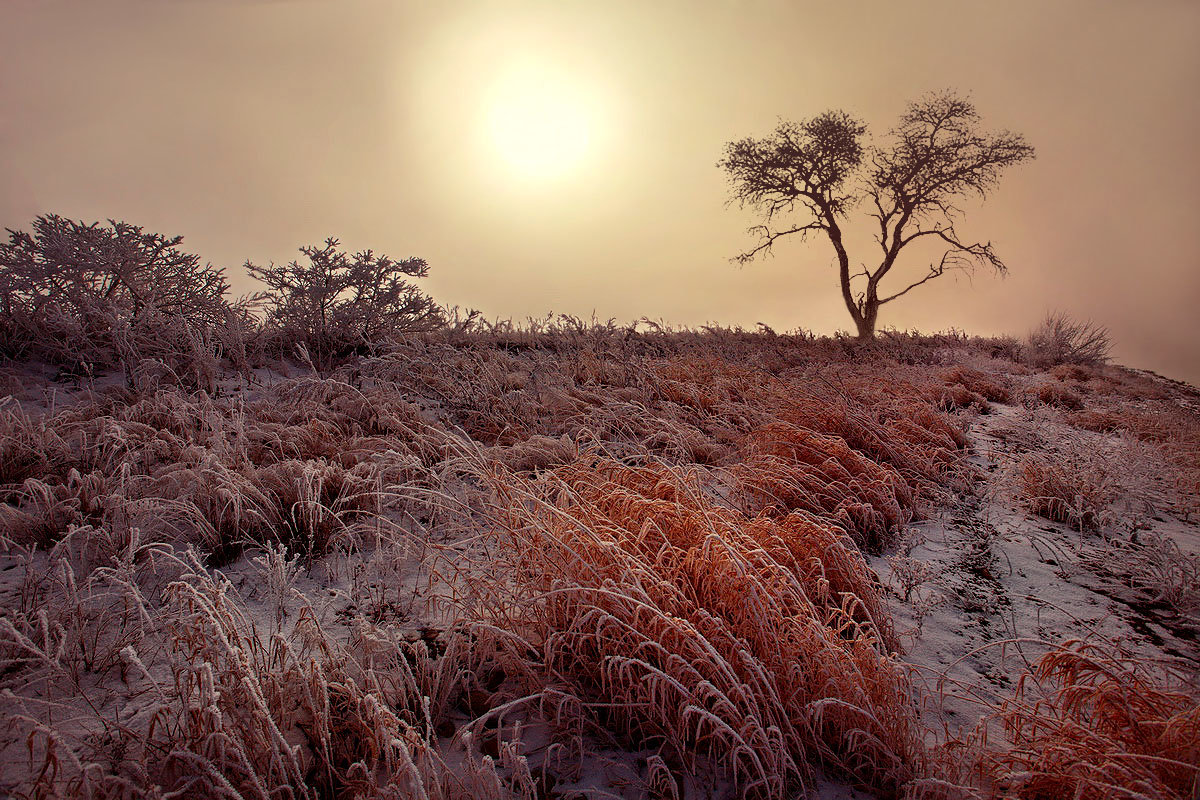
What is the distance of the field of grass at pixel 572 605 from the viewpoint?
154 cm

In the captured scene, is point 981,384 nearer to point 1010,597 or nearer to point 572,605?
point 1010,597

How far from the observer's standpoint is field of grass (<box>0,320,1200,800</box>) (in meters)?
1.54

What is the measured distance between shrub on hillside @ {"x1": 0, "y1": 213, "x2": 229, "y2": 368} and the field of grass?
30 centimetres

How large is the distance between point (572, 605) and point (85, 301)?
19.6 feet

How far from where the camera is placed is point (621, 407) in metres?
5.10

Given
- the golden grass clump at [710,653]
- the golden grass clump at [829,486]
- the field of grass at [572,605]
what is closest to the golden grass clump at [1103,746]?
the field of grass at [572,605]

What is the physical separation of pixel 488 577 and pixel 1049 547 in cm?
325

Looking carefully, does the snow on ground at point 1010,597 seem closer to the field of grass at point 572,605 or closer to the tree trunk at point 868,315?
the field of grass at point 572,605

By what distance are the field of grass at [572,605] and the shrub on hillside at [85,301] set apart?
297 millimetres

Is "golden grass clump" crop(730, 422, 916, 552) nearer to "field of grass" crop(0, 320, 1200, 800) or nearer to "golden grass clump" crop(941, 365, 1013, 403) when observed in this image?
"field of grass" crop(0, 320, 1200, 800)

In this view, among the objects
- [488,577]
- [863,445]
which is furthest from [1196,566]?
[488,577]

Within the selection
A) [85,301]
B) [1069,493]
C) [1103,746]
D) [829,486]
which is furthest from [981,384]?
[85,301]

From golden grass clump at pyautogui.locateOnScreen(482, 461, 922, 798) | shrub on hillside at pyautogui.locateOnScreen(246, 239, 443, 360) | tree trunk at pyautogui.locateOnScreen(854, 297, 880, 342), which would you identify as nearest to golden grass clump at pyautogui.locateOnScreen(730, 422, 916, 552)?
golden grass clump at pyautogui.locateOnScreen(482, 461, 922, 798)

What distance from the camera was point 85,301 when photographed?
207 inches
